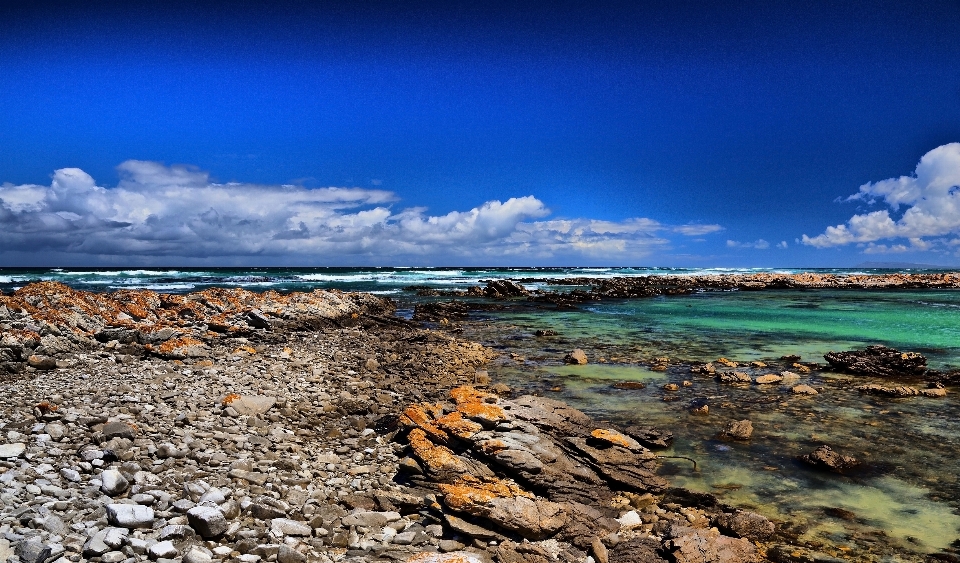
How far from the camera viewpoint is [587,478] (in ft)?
19.1

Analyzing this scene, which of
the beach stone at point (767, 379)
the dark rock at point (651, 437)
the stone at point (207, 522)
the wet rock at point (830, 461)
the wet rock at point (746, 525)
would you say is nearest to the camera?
the stone at point (207, 522)

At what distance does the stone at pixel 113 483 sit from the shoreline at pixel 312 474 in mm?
18

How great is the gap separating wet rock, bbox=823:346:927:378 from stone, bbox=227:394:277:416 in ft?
44.9

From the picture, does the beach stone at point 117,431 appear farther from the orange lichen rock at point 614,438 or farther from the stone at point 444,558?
the orange lichen rock at point 614,438

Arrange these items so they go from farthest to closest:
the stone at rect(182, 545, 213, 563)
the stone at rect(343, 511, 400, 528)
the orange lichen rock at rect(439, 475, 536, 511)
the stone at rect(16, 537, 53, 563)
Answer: the orange lichen rock at rect(439, 475, 536, 511), the stone at rect(343, 511, 400, 528), the stone at rect(182, 545, 213, 563), the stone at rect(16, 537, 53, 563)

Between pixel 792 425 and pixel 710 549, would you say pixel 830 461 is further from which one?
pixel 710 549

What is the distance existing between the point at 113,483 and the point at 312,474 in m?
1.80

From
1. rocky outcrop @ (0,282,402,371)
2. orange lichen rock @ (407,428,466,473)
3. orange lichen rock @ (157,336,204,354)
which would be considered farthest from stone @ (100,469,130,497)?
orange lichen rock @ (157,336,204,354)

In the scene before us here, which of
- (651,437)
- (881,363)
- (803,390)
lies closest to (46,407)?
(651,437)

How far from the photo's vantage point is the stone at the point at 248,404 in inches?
277

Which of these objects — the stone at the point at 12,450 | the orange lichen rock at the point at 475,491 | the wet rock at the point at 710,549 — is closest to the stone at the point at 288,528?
the orange lichen rock at the point at 475,491

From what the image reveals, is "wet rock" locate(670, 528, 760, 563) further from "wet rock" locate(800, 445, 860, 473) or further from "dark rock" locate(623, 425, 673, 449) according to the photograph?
"wet rock" locate(800, 445, 860, 473)

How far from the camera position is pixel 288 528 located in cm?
425

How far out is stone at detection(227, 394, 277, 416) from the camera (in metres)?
7.04
